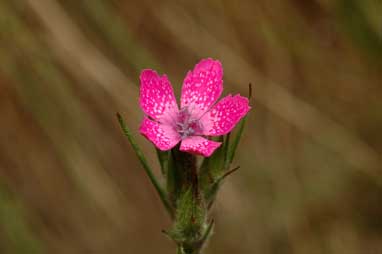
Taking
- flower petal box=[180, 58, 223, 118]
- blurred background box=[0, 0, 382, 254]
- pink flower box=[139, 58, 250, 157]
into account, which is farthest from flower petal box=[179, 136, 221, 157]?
blurred background box=[0, 0, 382, 254]

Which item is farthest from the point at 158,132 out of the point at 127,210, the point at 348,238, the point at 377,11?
the point at 348,238

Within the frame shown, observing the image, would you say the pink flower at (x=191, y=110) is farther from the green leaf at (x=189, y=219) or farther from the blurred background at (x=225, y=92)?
the blurred background at (x=225, y=92)

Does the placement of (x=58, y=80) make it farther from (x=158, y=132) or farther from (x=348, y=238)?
(x=348, y=238)

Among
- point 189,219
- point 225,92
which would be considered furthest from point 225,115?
point 225,92

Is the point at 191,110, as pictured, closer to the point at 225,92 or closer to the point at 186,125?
the point at 186,125

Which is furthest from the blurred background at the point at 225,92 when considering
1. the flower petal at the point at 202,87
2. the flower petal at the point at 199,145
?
the flower petal at the point at 199,145

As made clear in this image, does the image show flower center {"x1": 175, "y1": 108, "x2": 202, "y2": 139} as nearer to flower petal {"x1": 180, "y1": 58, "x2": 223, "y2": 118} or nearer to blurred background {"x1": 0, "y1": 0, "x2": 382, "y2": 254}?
flower petal {"x1": 180, "y1": 58, "x2": 223, "y2": 118}
